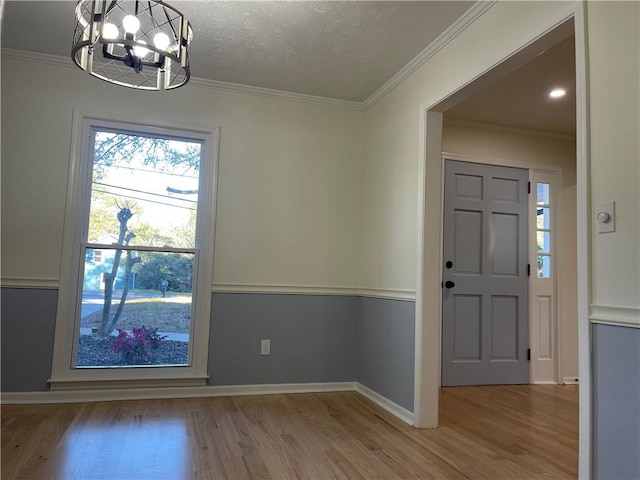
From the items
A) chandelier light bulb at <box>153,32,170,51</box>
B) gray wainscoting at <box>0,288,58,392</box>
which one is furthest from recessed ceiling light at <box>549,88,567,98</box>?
gray wainscoting at <box>0,288,58,392</box>

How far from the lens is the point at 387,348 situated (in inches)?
131

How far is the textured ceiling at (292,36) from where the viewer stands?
2586mm

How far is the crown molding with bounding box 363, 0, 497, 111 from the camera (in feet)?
8.16

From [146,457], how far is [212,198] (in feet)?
6.20

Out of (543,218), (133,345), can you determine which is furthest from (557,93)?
(133,345)

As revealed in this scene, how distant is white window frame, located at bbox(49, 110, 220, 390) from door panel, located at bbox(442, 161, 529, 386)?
2044 mm

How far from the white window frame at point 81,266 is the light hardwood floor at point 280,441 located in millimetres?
193

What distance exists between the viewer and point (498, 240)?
168 inches

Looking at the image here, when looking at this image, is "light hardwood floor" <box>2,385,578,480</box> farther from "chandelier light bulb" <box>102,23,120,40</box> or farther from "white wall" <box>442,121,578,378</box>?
"chandelier light bulb" <box>102,23,120,40</box>

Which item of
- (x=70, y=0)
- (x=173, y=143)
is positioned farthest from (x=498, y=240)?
(x=70, y=0)

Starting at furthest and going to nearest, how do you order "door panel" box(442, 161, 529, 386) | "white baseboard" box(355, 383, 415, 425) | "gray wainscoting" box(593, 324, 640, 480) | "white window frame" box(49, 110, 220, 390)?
"door panel" box(442, 161, 529, 386)
"white window frame" box(49, 110, 220, 390)
"white baseboard" box(355, 383, 415, 425)
"gray wainscoting" box(593, 324, 640, 480)

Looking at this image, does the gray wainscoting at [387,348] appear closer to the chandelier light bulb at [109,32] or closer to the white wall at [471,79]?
the white wall at [471,79]

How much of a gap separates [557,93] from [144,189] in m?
3.20

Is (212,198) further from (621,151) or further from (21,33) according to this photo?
(621,151)
